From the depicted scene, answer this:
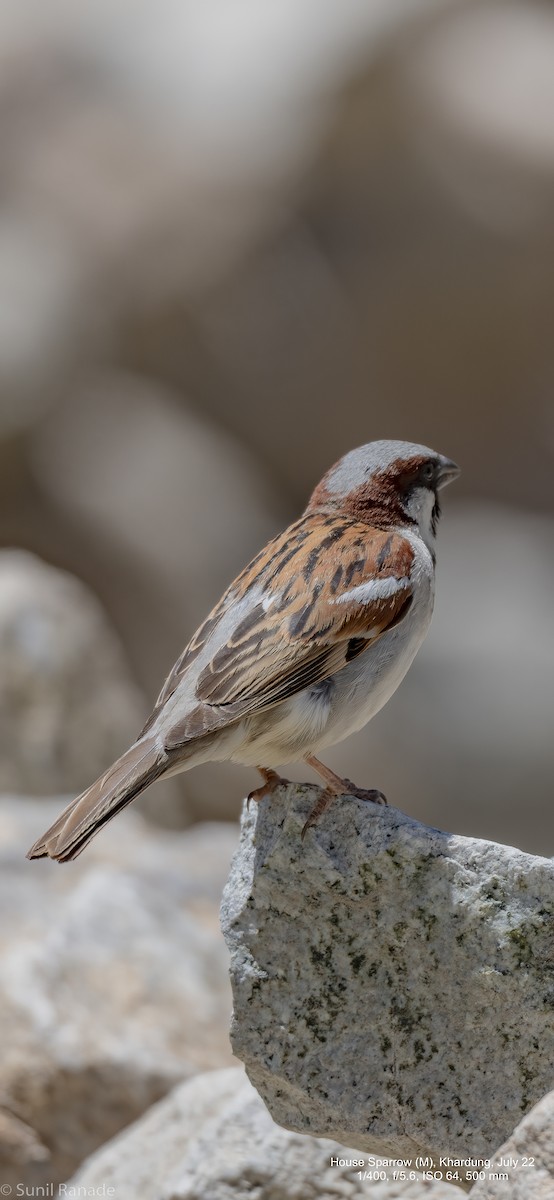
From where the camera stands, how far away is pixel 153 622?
10.9 metres

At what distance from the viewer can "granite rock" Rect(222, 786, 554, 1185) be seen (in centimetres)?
302

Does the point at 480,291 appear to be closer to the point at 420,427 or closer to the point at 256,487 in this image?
the point at 420,427

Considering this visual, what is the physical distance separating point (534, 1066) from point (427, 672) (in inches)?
300

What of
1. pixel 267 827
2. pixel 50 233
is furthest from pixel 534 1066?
pixel 50 233

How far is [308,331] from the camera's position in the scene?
12125 millimetres

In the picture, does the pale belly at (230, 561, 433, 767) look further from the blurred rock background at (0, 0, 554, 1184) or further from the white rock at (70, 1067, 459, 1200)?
the blurred rock background at (0, 0, 554, 1184)

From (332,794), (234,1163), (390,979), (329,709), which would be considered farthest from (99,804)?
(234,1163)

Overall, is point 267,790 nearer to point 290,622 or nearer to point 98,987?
point 290,622

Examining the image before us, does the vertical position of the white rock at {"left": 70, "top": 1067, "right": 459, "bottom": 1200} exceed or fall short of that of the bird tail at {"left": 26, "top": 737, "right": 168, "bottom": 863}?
it falls short

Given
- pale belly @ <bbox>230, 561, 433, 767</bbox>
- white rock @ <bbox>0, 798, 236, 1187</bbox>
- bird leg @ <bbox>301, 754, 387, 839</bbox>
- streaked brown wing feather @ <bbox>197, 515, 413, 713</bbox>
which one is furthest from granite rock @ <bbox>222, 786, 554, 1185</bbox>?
white rock @ <bbox>0, 798, 236, 1187</bbox>

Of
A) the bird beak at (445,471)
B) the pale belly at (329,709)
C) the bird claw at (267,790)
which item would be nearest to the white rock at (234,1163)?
the bird claw at (267,790)

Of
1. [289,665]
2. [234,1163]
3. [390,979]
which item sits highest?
[289,665]

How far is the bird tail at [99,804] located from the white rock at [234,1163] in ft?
3.09

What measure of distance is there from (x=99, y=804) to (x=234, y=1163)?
1034 mm
